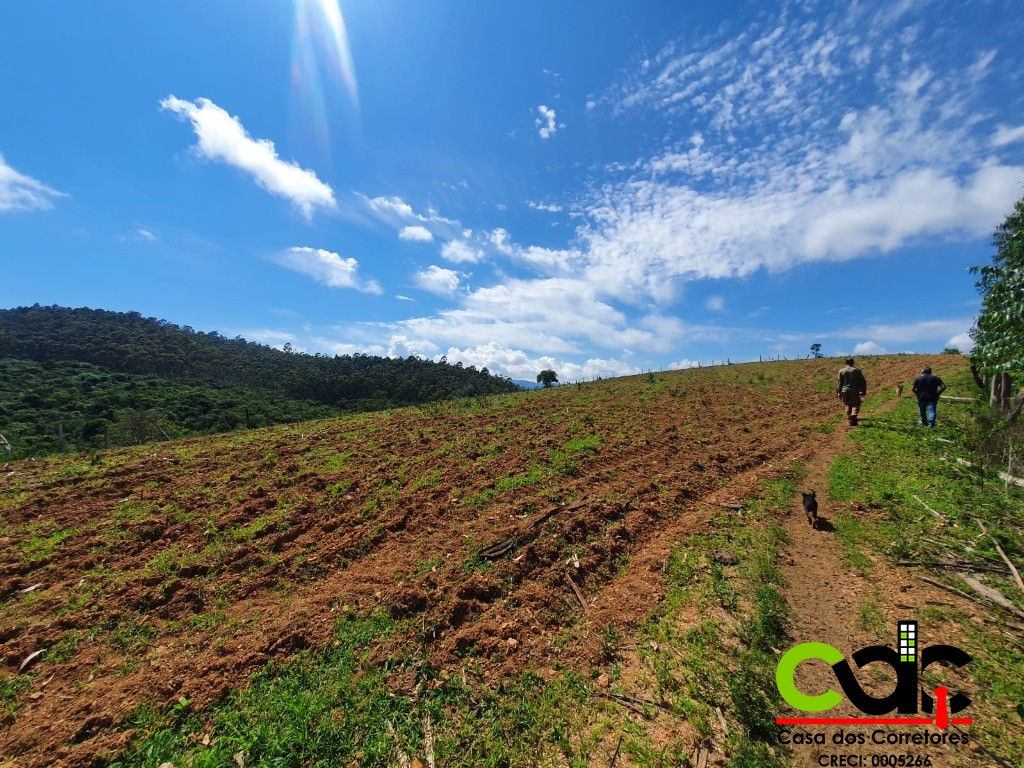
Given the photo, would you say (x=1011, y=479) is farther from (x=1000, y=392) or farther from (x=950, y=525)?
(x=1000, y=392)

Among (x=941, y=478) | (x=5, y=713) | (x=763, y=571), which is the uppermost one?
(x=941, y=478)

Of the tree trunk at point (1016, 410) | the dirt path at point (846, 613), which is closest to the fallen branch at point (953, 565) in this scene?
the dirt path at point (846, 613)

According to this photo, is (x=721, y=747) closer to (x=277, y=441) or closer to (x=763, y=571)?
(x=763, y=571)

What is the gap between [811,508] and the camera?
266 inches

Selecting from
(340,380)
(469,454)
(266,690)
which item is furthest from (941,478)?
(340,380)

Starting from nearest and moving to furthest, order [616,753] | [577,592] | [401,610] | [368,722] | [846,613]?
[616,753] < [368,722] < [846,613] < [401,610] < [577,592]

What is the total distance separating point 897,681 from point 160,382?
99220mm

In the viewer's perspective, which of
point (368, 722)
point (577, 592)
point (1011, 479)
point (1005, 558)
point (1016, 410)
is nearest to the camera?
point (368, 722)

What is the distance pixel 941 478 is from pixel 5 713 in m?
15.2

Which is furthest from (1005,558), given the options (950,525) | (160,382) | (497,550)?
(160,382)

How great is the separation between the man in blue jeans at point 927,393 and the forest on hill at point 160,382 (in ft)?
119

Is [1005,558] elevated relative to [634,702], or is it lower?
elevated

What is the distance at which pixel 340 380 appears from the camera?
3418 inches

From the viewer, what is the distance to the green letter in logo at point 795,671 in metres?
3.63
